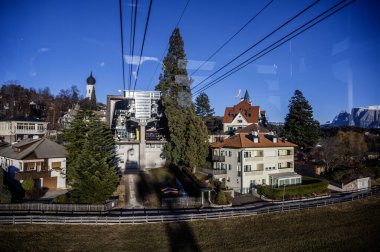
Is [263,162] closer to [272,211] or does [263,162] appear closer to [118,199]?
[272,211]

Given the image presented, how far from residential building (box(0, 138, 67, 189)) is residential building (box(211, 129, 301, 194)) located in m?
20.7

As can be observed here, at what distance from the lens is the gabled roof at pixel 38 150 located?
30.4 metres

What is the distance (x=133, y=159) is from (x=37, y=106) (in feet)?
167

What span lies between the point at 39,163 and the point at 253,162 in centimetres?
2786

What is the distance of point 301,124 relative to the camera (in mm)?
53344

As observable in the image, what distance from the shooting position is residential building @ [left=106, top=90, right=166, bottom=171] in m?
37.6

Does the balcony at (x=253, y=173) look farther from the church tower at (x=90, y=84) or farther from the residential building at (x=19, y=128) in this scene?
the church tower at (x=90, y=84)

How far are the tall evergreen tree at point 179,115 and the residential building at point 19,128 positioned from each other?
31949mm

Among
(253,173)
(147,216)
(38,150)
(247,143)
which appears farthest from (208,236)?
(38,150)

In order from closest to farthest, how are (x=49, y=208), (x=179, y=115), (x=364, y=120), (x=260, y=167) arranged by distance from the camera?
1. (x=49, y=208)
2. (x=260, y=167)
3. (x=179, y=115)
4. (x=364, y=120)

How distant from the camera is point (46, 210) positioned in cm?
2208

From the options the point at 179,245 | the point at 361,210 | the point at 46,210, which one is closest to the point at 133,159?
the point at 46,210

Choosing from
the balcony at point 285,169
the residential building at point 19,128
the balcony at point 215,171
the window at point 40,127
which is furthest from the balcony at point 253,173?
the window at point 40,127

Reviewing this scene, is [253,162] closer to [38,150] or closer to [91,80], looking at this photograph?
[38,150]
